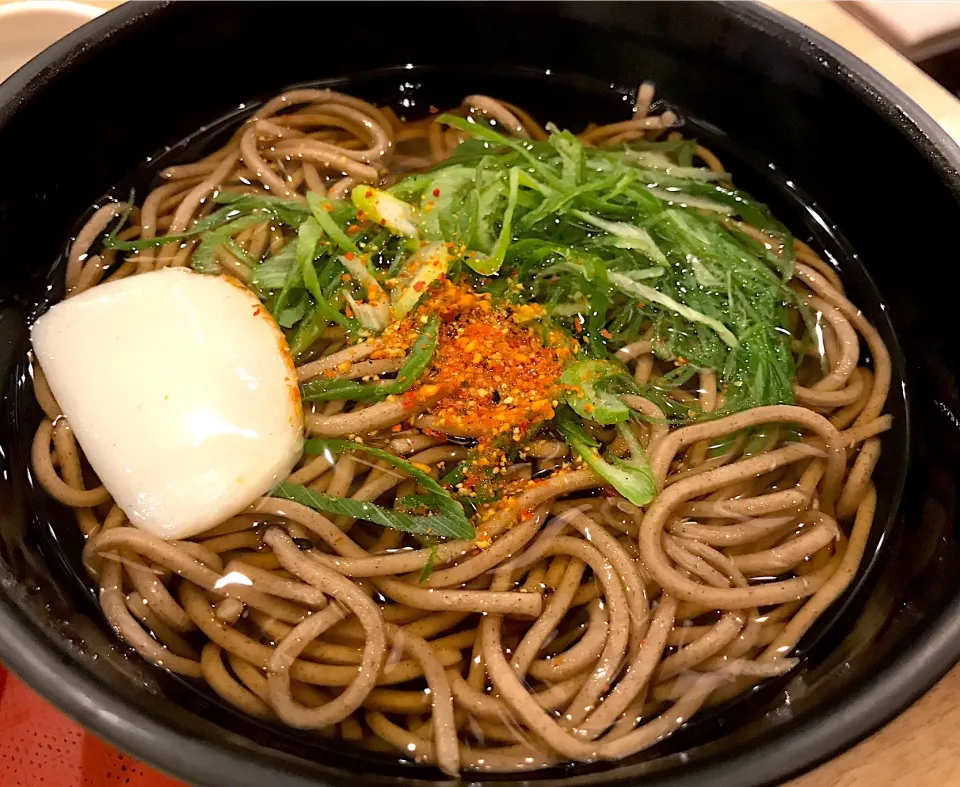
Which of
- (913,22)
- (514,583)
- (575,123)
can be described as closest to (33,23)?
(575,123)

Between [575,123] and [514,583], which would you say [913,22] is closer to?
[575,123]

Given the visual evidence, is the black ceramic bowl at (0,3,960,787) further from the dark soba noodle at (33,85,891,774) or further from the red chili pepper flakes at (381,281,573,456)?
the red chili pepper flakes at (381,281,573,456)

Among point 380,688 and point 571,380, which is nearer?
point 380,688

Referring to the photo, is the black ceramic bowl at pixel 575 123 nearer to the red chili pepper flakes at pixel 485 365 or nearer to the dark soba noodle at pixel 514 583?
the dark soba noodle at pixel 514 583

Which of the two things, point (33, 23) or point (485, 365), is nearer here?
point (485, 365)

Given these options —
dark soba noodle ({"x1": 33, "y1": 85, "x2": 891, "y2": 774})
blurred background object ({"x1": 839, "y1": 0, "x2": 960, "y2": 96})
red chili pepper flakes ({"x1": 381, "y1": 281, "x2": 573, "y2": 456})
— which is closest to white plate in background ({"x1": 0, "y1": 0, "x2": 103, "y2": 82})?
dark soba noodle ({"x1": 33, "y1": 85, "x2": 891, "y2": 774})

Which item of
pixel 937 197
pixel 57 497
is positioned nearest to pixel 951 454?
pixel 937 197

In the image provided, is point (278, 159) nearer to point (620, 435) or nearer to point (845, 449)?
point (620, 435)
